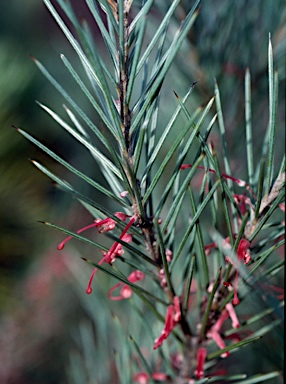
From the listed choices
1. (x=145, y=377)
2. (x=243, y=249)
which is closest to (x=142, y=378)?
(x=145, y=377)

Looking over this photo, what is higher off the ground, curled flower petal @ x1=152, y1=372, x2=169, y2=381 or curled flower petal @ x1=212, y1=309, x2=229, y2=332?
curled flower petal @ x1=212, y1=309, x2=229, y2=332

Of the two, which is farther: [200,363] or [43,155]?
[43,155]

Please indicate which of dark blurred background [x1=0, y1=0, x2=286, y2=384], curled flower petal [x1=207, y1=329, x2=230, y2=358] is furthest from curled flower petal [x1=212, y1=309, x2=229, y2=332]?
dark blurred background [x1=0, y1=0, x2=286, y2=384]

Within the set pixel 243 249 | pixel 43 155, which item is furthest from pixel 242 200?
pixel 43 155

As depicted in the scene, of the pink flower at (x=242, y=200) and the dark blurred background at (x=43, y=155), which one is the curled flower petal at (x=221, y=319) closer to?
the pink flower at (x=242, y=200)

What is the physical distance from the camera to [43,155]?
0.42m

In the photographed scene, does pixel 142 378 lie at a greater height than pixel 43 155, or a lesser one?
lesser

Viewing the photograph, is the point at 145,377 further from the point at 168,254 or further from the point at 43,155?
the point at 43,155

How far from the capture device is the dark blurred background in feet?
1.18

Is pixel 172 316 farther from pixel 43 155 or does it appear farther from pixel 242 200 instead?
pixel 43 155

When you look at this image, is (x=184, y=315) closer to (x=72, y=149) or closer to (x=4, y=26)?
(x=72, y=149)

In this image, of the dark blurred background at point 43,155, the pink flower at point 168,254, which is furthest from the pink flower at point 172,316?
the dark blurred background at point 43,155

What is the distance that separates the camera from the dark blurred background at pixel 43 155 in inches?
14.1

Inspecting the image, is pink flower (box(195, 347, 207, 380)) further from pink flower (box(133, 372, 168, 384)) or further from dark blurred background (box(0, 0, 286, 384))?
dark blurred background (box(0, 0, 286, 384))
